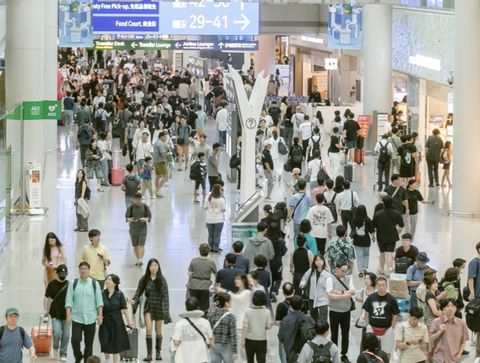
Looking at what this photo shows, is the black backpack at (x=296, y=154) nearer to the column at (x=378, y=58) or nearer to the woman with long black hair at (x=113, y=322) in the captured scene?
the column at (x=378, y=58)

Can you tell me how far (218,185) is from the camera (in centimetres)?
2297

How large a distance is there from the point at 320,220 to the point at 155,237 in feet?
17.9

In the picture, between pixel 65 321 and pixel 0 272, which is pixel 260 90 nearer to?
pixel 0 272

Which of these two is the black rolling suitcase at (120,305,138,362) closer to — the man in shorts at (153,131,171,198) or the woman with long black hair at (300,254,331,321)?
the woman with long black hair at (300,254,331,321)

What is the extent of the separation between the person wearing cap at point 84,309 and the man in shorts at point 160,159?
50.0 ft

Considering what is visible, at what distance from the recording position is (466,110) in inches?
1141

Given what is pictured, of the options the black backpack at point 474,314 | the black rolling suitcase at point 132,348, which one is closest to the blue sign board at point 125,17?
the black rolling suitcase at point 132,348

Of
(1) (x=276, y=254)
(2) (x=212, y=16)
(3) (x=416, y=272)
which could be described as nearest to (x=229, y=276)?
(3) (x=416, y=272)

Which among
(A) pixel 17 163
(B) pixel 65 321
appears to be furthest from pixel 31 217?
(B) pixel 65 321

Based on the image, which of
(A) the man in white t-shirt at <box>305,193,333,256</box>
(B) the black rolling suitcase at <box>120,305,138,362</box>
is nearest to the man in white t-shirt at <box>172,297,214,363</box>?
(B) the black rolling suitcase at <box>120,305,138,362</box>

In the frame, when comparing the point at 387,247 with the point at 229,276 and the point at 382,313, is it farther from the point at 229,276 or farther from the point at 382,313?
the point at 382,313

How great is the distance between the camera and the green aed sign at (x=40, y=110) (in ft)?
93.1

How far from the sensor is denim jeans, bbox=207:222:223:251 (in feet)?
77.1

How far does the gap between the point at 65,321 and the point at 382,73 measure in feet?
87.5
